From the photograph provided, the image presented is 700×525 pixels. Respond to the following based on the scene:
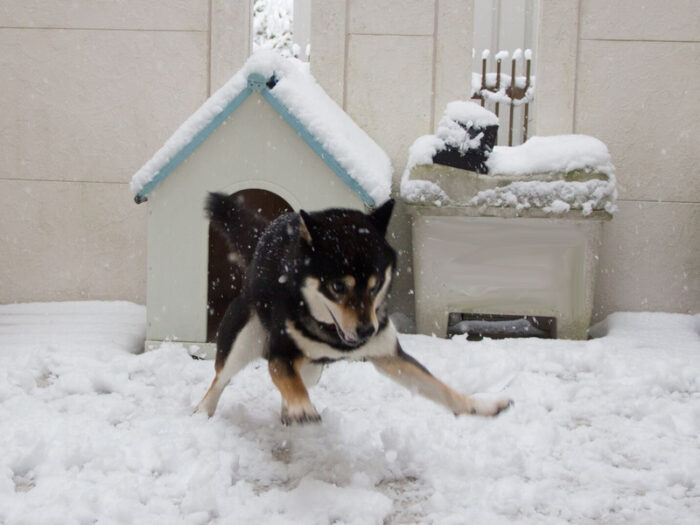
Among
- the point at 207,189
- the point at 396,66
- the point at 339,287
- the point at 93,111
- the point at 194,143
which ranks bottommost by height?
the point at 339,287

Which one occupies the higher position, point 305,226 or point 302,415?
point 305,226

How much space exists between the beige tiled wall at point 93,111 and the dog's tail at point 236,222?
2.09m

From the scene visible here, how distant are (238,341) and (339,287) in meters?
0.60

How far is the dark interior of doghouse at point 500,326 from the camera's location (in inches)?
157

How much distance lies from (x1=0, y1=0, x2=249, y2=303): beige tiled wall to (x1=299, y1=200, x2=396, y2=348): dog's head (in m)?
2.73

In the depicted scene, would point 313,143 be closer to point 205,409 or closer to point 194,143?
point 194,143

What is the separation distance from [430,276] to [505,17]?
585 cm

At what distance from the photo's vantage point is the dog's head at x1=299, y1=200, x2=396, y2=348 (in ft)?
6.32

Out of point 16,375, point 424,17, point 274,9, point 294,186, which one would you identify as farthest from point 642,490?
point 274,9

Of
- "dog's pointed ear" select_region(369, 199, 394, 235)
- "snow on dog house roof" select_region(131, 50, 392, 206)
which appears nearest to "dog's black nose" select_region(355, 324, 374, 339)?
"dog's pointed ear" select_region(369, 199, 394, 235)

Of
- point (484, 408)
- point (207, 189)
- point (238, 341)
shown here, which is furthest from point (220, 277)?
point (484, 408)

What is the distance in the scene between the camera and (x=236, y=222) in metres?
2.60

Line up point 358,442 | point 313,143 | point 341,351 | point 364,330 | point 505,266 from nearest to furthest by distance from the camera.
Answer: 1. point 364,330
2. point 341,351
3. point 358,442
4. point 313,143
5. point 505,266

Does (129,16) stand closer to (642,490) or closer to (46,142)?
(46,142)
